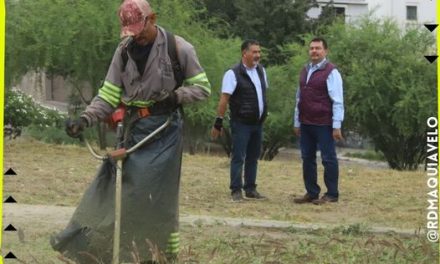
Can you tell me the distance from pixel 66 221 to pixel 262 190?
124 inches

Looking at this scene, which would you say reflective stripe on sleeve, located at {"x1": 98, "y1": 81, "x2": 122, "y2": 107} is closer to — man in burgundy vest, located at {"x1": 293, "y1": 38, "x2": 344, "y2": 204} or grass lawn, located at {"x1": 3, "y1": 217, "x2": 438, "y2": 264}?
grass lawn, located at {"x1": 3, "y1": 217, "x2": 438, "y2": 264}

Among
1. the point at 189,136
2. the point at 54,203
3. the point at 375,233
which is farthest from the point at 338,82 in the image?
the point at 189,136

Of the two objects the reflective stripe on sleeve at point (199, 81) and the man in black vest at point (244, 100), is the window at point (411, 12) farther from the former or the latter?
the reflective stripe on sleeve at point (199, 81)

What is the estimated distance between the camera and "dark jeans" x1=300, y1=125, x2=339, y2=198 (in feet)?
27.9

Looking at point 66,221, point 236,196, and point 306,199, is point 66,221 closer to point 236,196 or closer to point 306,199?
point 236,196

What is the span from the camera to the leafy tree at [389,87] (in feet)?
52.1

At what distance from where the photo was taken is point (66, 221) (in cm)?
742

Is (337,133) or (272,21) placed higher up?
(272,21)

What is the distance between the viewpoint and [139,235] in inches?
197

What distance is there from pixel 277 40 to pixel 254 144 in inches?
1040

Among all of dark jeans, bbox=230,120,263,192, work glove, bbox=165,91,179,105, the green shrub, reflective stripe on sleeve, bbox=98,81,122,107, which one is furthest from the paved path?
the green shrub

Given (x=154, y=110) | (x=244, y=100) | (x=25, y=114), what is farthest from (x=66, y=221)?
(x=25, y=114)

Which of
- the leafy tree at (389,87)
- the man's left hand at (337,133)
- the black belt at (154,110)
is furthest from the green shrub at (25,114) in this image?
the black belt at (154,110)

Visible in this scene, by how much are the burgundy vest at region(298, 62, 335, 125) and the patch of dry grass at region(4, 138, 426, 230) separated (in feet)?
3.01
